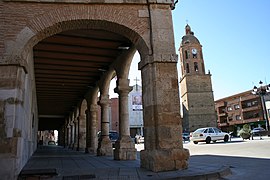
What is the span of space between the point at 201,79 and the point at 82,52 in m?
42.2

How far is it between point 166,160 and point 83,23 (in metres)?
3.91

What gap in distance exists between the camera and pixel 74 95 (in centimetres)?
1641

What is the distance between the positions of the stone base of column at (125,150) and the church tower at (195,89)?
39197mm

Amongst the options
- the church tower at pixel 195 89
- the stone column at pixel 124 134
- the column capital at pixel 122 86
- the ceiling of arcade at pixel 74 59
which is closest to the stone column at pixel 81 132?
the ceiling of arcade at pixel 74 59

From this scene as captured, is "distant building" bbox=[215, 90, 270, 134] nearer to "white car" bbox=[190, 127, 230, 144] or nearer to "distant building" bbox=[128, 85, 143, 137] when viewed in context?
"distant building" bbox=[128, 85, 143, 137]

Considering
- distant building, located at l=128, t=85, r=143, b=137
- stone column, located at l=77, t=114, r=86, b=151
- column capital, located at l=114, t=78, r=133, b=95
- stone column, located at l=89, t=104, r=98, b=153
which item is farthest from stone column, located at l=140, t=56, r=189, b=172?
distant building, located at l=128, t=85, r=143, b=137

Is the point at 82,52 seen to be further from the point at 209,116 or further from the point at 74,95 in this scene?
the point at 209,116

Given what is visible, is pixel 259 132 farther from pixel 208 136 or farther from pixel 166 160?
pixel 166 160

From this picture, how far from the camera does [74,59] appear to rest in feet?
33.0

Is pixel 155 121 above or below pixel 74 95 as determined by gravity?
below

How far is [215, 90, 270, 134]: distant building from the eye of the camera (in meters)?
48.2

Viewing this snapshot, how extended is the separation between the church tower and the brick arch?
41.9 m

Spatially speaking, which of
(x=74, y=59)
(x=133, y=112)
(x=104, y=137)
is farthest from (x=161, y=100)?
(x=133, y=112)

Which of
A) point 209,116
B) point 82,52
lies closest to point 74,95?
point 82,52
